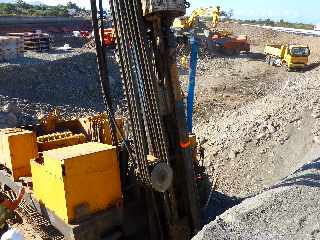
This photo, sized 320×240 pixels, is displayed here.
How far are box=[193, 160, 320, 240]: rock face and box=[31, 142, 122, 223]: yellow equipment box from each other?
4.12ft

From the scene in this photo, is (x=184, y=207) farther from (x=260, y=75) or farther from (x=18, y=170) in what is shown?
(x=260, y=75)

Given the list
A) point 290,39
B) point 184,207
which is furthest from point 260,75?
point 184,207

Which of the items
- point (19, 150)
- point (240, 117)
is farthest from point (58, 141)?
point (240, 117)

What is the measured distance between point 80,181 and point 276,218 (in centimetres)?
247

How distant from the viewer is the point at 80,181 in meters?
5.56

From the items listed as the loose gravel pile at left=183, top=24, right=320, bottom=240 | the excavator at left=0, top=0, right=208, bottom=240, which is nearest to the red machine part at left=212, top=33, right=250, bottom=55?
the loose gravel pile at left=183, top=24, right=320, bottom=240

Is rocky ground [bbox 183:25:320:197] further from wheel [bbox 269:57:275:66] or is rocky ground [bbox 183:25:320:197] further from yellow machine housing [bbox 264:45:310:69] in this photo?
wheel [bbox 269:57:275:66]

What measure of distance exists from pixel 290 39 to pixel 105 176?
3983cm

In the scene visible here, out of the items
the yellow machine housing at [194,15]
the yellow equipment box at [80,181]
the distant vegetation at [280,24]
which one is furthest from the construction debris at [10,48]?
the distant vegetation at [280,24]

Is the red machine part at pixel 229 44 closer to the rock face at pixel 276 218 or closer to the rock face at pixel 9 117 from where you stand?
the rock face at pixel 9 117

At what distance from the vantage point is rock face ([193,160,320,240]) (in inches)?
219

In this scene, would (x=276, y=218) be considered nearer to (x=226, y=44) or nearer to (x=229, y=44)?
(x=226, y=44)

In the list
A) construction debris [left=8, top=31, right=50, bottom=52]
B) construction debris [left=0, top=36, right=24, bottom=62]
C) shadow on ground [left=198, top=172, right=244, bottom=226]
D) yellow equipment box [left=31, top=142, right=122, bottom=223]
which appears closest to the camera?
yellow equipment box [left=31, top=142, right=122, bottom=223]

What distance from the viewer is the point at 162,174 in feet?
20.5
